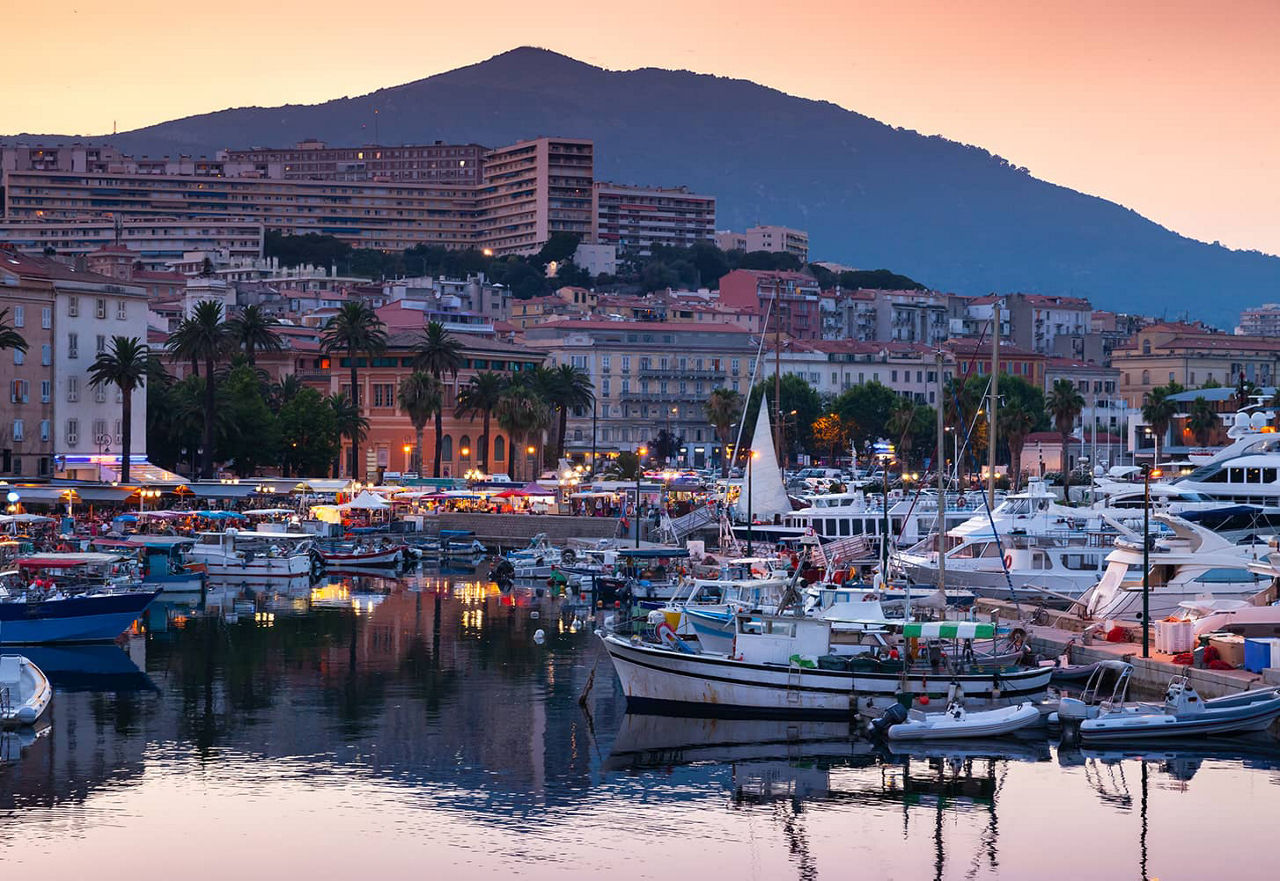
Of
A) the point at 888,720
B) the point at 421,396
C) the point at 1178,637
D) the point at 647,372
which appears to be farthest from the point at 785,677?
the point at 647,372

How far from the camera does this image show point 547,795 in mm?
34312

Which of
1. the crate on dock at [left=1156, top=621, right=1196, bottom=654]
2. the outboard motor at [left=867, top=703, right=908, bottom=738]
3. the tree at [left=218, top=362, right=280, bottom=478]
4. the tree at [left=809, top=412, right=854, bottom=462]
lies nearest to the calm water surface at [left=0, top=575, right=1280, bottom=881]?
the outboard motor at [left=867, top=703, right=908, bottom=738]

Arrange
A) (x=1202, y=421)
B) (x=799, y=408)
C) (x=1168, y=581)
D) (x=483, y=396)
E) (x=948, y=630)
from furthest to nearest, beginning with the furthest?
(x=799, y=408) → (x=1202, y=421) → (x=483, y=396) → (x=1168, y=581) → (x=948, y=630)

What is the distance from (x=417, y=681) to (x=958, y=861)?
67.0ft

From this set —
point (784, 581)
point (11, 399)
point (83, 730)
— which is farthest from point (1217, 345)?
point (83, 730)

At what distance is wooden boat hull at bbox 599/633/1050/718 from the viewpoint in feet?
131

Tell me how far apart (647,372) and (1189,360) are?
5623cm

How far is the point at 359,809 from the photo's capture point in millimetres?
33156

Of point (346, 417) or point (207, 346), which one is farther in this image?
point (346, 417)

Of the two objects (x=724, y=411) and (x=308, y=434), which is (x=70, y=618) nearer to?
(x=308, y=434)

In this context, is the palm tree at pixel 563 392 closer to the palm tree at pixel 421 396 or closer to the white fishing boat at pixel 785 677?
the palm tree at pixel 421 396

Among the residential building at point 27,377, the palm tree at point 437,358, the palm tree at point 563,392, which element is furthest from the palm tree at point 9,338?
the palm tree at point 563,392

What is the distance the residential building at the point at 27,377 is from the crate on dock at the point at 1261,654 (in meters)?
69.6

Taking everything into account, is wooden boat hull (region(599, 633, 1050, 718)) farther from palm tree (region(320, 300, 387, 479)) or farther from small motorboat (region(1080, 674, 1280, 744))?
palm tree (region(320, 300, 387, 479))
